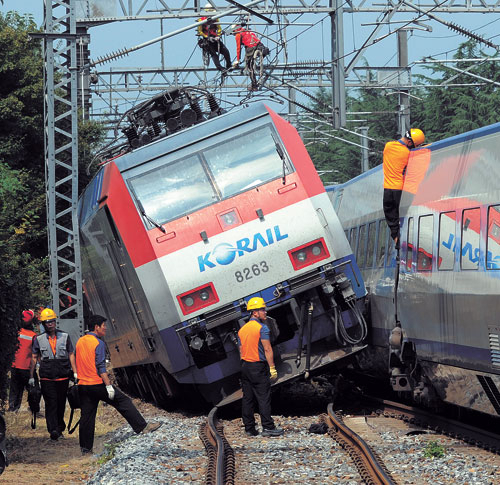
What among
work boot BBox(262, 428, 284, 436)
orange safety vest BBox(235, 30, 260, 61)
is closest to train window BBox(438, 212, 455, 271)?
work boot BBox(262, 428, 284, 436)

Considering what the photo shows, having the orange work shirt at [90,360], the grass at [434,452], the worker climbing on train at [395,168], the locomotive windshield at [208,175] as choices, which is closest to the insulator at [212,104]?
the locomotive windshield at [208,175]

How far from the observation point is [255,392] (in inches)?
Result: 559

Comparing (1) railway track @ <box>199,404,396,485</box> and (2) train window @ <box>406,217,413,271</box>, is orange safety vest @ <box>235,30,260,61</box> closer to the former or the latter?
(2) train window @ <box>406,217,413,271</box>

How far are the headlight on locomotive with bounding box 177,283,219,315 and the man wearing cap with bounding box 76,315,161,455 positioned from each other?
1576 millimetres

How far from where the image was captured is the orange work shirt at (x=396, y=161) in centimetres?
1450

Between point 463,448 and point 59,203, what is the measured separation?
1645cm

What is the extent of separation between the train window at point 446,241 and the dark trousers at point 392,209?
2.04m

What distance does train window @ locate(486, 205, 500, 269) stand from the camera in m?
10.7

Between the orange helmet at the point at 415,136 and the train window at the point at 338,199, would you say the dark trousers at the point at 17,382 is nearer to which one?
the orange helmet at the point at 415,136

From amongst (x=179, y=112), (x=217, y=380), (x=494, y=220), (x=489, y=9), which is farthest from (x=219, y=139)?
(x=489, y=9)

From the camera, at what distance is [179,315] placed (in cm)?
1476

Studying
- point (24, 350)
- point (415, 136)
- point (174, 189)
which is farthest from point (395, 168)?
point (24, 350)

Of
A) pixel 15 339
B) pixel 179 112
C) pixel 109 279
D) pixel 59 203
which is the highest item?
pixel 179 112

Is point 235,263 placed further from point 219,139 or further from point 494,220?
point 494,220
